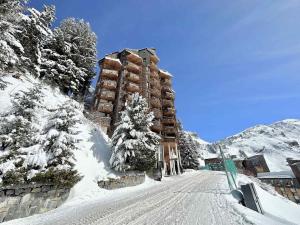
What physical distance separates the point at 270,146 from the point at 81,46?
15002cm

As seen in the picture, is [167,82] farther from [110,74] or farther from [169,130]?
[110,74]

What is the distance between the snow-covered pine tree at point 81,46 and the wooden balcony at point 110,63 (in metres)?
5.48

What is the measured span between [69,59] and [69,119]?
19.2 meters

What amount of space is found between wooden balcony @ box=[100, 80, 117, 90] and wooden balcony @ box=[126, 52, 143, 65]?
9.02 metres

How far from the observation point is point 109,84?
131 feet

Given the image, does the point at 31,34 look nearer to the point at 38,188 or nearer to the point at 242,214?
the point at 38,188

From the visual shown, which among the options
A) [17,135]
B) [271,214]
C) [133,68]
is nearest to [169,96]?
[133,68]

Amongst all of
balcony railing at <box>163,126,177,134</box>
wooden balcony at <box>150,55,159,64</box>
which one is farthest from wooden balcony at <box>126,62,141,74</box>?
balcony railing at <box>163,126,177,134</box>

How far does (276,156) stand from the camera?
115m

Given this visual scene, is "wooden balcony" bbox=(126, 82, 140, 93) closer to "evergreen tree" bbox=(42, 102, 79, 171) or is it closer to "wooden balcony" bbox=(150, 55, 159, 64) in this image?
"wooden balcony" bbox=(150, 55, 159, 64)

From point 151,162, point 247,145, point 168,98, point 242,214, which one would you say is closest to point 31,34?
point 151,162

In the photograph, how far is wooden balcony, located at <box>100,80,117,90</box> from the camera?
39.4 m

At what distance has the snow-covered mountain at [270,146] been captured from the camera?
113088mm

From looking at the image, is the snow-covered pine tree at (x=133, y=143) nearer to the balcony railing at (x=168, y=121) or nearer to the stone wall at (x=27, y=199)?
the stone wall at (x=27, y=199)
